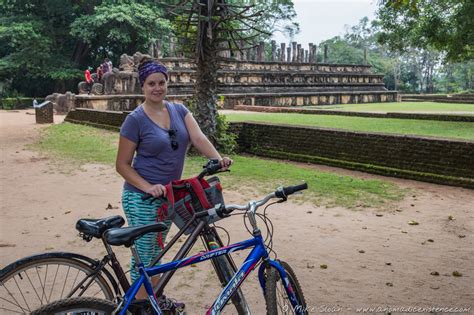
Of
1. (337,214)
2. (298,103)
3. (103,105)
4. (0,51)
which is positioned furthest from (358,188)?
(0,51)

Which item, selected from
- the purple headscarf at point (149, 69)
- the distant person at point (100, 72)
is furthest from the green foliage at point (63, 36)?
the purple headscarf at point (149, 69)

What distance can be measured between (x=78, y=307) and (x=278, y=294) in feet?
3.34

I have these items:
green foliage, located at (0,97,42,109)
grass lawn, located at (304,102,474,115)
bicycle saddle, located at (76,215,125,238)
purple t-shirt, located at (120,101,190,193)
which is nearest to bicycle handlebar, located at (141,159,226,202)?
purple t-shirt, located at (120,101,190,193)

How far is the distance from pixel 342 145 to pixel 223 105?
1485 cm

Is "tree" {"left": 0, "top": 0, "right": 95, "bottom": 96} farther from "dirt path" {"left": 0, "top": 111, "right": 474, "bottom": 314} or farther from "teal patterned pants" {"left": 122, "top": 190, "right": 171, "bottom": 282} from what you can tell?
"teal patterned pants" {"left": 122, "top": 190, "right": 171, "bottom": 282}

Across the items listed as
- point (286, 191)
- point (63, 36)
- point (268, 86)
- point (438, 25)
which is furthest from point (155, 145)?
point (63, 36)

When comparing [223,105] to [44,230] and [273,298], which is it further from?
[273,298]

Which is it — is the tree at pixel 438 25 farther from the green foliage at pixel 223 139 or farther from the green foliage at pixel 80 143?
the green foliage at pixel 80 143

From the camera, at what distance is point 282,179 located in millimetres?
7922

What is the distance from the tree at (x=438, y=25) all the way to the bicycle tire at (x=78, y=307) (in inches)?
427

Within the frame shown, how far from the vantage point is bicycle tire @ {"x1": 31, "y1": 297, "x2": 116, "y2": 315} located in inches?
87.1

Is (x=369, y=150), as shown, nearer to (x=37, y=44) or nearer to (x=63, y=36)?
(x=37, y=44)

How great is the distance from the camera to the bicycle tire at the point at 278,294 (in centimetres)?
254

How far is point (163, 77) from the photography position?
2977mm
